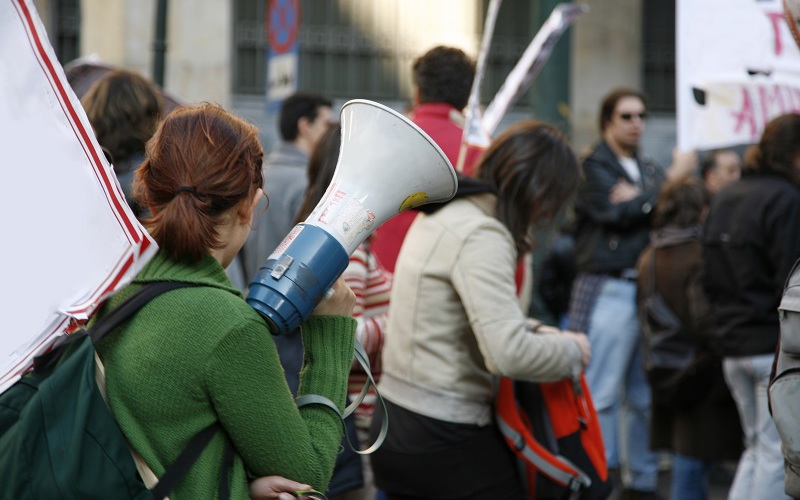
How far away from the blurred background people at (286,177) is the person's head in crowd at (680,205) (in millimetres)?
1871

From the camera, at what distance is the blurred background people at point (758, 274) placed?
478 centimetres

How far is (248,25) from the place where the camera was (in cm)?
1265

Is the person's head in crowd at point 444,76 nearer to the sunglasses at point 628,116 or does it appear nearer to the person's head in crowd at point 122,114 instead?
the person's head in crowd at point 122,114

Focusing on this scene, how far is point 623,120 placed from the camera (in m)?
6.68

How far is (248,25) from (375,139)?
10.5 metres

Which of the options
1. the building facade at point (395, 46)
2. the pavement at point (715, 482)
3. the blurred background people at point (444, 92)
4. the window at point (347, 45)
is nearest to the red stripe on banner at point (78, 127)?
the blurred background people at point (444, 92)

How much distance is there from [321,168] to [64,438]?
88.3 inches

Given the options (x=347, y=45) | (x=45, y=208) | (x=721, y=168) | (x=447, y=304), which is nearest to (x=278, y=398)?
(x=45, y=208)

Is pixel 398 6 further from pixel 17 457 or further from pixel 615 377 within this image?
pixel 17 457

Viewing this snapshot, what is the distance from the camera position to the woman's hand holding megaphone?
2400mm

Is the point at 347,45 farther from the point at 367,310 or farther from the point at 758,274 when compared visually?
the point at 367,310

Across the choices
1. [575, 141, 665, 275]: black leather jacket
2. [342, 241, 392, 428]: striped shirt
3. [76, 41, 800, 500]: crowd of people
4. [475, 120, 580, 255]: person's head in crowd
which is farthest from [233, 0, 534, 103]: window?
[475, 120, 580, 255]: person's head in crowd

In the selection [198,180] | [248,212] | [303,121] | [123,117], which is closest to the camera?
[198,180]

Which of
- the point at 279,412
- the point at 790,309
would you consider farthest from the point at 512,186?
the point at 279,412
